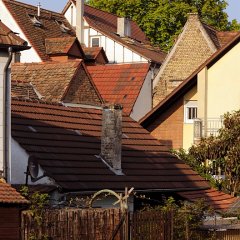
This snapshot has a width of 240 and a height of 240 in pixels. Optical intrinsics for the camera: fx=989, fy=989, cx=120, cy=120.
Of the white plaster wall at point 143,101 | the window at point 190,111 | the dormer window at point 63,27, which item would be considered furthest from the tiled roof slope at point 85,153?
the dormer window at point 63,27

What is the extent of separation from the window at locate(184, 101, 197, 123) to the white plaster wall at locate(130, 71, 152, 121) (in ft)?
9.11

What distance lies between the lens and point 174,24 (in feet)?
236

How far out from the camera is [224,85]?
131 ft

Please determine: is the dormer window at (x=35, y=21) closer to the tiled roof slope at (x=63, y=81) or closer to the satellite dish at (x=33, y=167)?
the tiled roof slope at (x=63, y=81)

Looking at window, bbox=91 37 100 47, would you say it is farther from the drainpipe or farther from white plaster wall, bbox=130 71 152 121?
the drainpipe

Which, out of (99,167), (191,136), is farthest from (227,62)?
(99,167)

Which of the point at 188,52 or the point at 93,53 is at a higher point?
the point at 188,52

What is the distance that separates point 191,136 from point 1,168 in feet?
71.8

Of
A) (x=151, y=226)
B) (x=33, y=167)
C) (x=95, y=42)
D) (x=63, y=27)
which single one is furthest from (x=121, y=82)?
(x=151, y=226)

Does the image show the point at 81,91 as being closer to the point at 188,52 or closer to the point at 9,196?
the point at 9,196

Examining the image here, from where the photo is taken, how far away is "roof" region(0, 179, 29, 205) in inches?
730

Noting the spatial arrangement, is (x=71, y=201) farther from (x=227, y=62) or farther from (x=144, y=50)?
(x=144, y=50)

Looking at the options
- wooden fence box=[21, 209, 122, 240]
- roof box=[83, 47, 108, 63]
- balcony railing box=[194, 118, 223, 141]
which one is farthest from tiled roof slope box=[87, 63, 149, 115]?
wooden fence box=[21, 209, 122, 240]

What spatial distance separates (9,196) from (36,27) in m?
35.1
